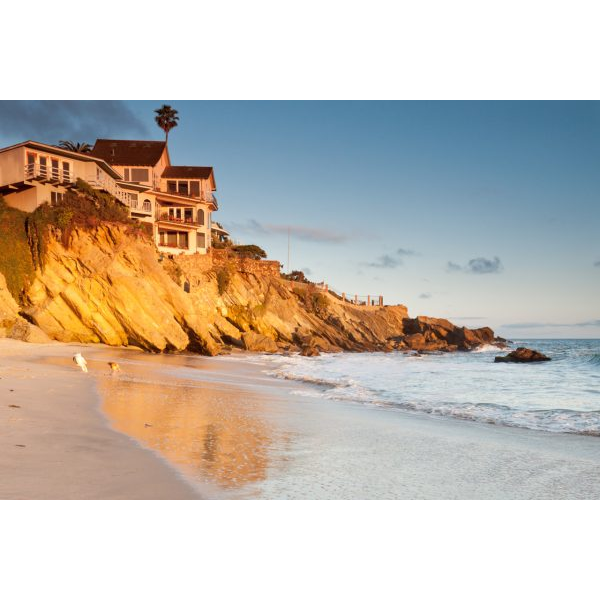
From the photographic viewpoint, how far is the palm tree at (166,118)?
165 ft

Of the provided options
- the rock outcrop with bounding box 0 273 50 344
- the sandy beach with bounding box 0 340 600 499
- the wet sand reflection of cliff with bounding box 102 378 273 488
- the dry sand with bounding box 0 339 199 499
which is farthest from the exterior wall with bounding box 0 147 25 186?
the dry sand with bounding box 0 339 199 499

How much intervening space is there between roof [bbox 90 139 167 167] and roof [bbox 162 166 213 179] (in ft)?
7.59

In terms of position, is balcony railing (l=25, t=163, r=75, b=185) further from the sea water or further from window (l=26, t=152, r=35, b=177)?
the sea water

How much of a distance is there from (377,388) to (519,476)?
8.86 metres

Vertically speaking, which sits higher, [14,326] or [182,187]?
[182,187]

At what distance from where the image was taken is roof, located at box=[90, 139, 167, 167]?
39469 mm

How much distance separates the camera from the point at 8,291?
2005 centimetres

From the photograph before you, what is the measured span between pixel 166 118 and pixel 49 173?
96.3 feet


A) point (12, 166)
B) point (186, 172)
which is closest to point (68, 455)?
point (12, 166)

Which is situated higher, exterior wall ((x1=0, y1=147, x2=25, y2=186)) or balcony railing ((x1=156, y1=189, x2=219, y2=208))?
balcony railing ((x1=156, y1=189, x2=219, y2=208))

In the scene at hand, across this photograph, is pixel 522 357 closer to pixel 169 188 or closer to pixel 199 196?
pixel 199 196

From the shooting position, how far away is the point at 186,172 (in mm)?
43594
